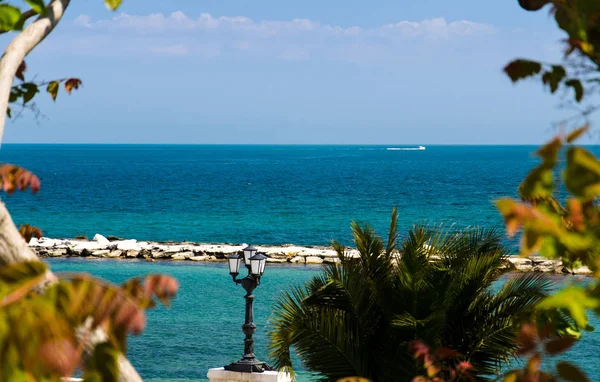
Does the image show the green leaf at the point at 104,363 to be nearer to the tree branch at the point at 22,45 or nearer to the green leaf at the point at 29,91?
the tree branch at the point at 22,45

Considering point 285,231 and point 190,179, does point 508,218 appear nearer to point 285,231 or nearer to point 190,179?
point 285,231

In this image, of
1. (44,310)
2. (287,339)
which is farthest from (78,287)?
(287,339)

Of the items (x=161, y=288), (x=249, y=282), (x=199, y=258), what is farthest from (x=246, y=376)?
(x=199, y=258)

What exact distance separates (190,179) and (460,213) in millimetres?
47479

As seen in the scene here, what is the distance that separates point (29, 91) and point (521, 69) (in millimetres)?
2123

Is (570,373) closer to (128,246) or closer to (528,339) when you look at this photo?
(528,339)

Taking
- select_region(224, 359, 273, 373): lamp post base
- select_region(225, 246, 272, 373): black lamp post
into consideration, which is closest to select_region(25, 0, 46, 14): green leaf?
select_region(225, 246, 272, 373): black lamp post

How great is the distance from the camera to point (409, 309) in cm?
844

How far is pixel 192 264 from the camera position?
3356 cm

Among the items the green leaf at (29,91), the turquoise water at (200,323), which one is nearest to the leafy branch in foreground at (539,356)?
the green leaf at (29,91)

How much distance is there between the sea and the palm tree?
725 mm

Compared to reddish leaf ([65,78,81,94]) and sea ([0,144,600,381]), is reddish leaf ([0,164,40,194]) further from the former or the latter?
sea ([0,144,600,381])

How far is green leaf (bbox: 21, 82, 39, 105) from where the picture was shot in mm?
3512

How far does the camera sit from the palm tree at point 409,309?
823cm
